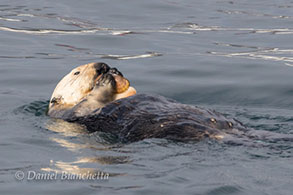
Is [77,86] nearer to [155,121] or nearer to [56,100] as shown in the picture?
[56,100]

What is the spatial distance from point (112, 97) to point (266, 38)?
6006mm

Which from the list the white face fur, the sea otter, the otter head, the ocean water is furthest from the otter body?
the white face fur

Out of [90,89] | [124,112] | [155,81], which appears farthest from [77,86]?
[155,81]

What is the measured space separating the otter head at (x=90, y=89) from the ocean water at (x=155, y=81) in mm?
246

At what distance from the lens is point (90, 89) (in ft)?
19.7

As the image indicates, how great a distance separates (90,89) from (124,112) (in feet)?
2.96

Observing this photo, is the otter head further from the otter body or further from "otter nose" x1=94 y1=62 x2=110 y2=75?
the otter body

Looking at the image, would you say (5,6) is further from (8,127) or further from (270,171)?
(270,171)

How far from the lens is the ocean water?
4078 mm

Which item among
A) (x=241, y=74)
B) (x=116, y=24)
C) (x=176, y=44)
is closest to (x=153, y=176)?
(x=241, y=74)

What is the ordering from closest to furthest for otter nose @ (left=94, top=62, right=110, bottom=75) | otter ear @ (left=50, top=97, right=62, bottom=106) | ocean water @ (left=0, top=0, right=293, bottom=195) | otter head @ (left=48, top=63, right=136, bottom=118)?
ocean water @ (left=0, top=0, right=293, bottom=195), otter head @ (left=48, top=63, right=136, bottom=118), otter nose @ (left=94, top=62, right=110, bottom=75), otter ear @ (left=50, top=97, right=62, bottom=106)

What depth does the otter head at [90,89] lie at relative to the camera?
5.75m

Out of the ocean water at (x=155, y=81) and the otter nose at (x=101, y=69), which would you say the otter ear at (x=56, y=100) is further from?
the otter nose at (x=101, y=69)

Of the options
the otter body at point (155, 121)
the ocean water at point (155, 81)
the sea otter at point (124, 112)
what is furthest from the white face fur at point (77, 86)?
the otter body at point (155, 121)
